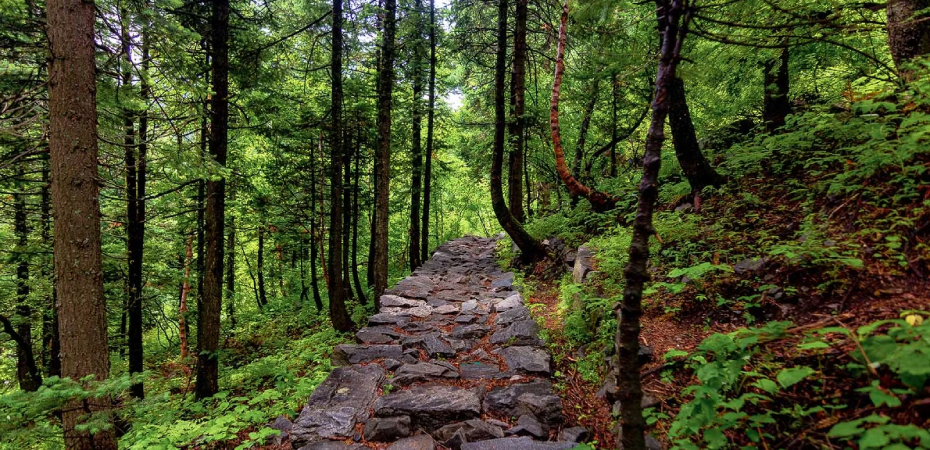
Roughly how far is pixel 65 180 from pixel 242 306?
67.3 ft

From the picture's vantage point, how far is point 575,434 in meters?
3.24

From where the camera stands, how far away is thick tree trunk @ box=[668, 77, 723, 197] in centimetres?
609

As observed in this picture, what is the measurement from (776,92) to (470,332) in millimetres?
7035

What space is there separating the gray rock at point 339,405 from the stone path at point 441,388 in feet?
0.04

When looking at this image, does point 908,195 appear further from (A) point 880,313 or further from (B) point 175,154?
(B) point 175,154

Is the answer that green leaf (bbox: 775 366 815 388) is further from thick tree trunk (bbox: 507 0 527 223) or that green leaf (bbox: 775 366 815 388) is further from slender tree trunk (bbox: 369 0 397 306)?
thick tree trunk (bbox: 507 0 527 223)

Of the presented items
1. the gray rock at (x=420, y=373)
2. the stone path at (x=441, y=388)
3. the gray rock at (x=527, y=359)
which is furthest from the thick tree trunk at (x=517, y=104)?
the gray rock at (x=420, y=373)

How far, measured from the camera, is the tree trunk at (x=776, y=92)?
6.53 m

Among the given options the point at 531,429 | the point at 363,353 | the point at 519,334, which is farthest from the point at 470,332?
the point at 531,429

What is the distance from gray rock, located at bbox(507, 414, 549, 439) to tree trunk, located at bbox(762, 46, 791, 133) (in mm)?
6630

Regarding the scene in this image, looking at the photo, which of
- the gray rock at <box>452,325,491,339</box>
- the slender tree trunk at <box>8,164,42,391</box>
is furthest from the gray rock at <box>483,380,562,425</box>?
the slender tree trunk at <box>8,164,42,391</box>

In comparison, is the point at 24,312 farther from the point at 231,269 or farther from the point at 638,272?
the point at 638,272

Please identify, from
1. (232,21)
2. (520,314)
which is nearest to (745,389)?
(520,314)

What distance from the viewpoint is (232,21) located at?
7.93m
